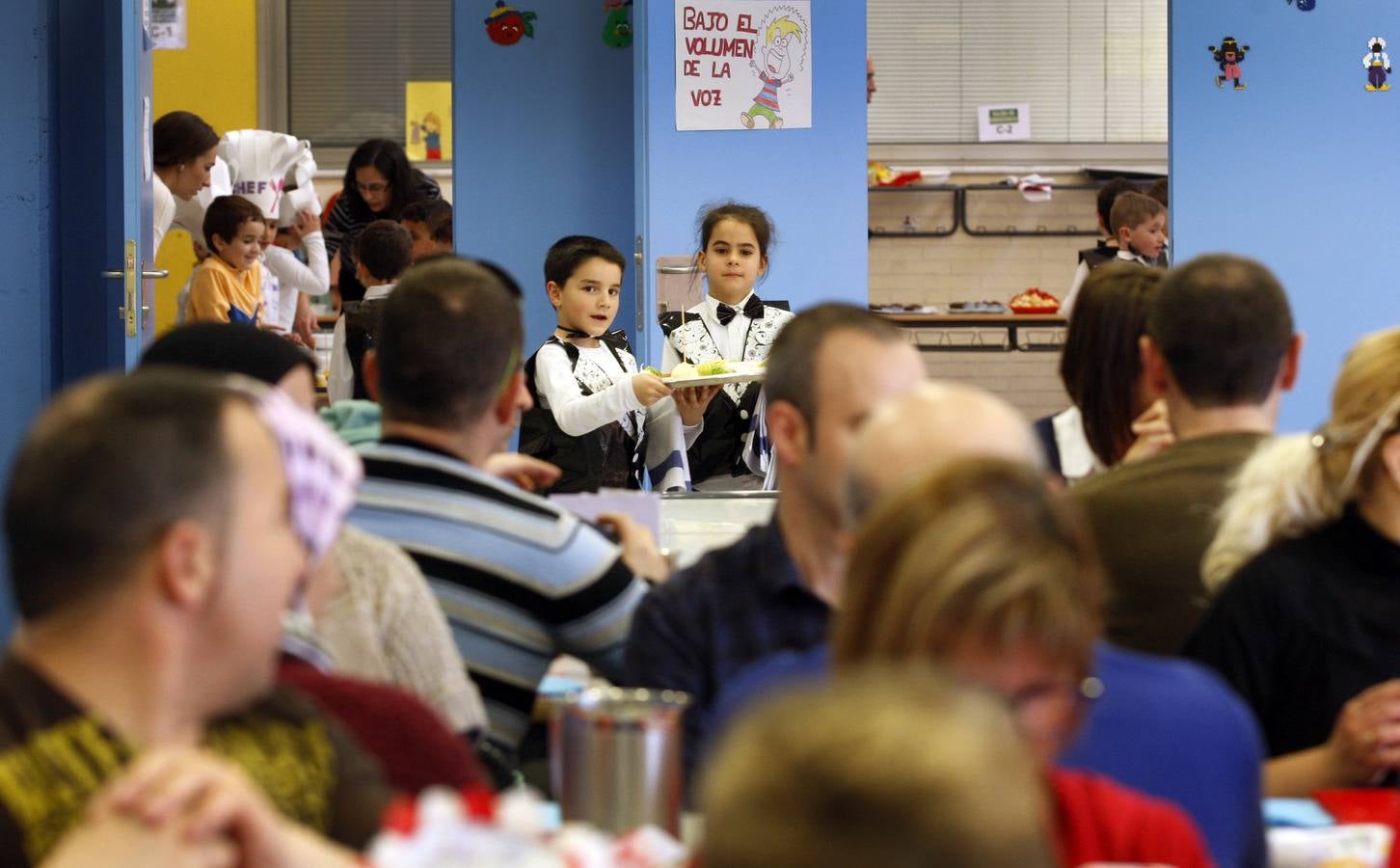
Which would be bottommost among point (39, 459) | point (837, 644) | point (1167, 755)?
point (1167, 755)

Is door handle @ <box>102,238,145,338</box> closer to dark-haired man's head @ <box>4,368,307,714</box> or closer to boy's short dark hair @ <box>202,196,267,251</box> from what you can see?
boy's short dark hair @ <box>202,196,267,251</box>

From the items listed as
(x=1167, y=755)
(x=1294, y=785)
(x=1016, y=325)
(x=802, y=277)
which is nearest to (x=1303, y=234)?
(x=802, y=277)

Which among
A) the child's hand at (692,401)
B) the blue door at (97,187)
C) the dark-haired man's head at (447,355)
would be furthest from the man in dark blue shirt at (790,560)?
the blue door at (97,187)

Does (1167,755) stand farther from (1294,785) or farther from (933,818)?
(933,818)

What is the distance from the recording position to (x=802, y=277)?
304 inches

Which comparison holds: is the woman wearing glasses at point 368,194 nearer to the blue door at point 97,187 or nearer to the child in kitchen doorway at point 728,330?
the blue door at point 97,187

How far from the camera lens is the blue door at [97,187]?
5.89 metres

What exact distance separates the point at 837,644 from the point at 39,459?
609 millimetres

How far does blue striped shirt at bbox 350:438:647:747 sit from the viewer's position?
96.0 inches

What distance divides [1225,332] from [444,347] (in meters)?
1.18

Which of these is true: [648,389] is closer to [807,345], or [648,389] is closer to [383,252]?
[383,252]

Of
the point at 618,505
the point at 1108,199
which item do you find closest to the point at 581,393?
the point at 618,505

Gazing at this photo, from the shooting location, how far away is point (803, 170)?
25.4ft

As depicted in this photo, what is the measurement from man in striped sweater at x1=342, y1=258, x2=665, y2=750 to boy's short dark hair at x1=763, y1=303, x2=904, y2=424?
0.37m
